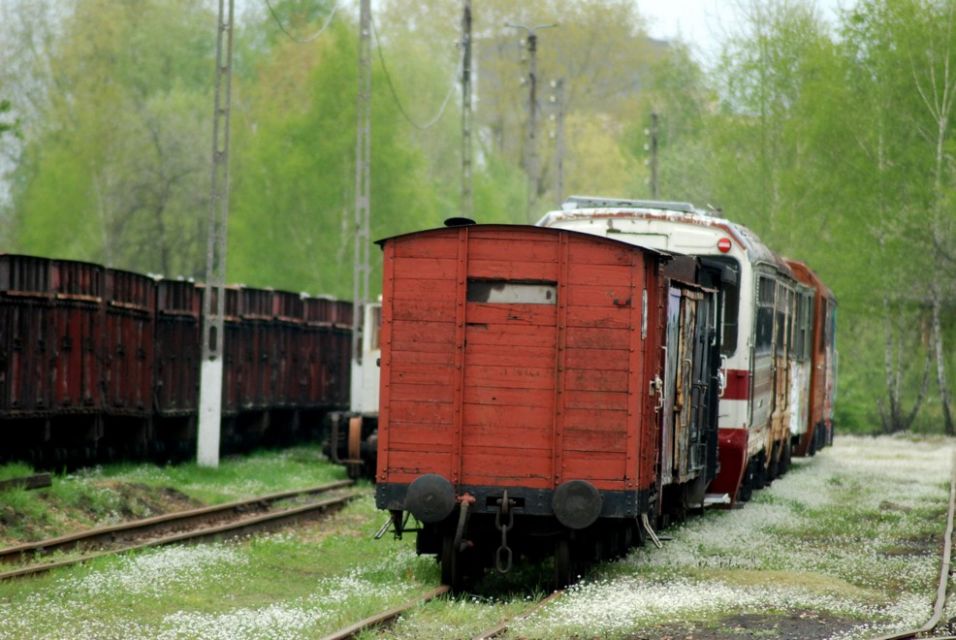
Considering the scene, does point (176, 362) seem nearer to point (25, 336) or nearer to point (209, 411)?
point (209, 411)

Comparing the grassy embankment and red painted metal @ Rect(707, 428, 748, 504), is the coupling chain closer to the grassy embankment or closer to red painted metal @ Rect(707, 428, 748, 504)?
the grassy embankment

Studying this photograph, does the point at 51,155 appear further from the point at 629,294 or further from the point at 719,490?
the point at 629,294

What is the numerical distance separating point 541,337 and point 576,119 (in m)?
61.5

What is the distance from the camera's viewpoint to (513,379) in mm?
13336

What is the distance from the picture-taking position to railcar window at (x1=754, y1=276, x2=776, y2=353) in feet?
63.0

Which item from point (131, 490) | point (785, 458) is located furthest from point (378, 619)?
point (785, 458)

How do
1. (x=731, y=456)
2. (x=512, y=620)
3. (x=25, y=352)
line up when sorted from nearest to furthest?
(x=512, y=620), (x=731, y=456), (x=25, y=352)

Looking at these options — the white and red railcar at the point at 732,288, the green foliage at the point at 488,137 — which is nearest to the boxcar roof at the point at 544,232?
the white and red railcar at the point at 732,288

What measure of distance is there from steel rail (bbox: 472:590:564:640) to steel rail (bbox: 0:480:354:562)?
4789 millimetres

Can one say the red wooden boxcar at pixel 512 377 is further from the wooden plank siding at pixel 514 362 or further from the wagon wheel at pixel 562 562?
the wagon wheel at pixel 562 562

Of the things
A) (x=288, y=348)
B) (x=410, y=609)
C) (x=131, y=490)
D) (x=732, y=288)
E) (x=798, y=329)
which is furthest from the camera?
(x=288, y=348)

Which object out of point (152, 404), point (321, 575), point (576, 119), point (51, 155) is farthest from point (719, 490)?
point (576, 119)

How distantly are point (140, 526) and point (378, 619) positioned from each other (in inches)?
261

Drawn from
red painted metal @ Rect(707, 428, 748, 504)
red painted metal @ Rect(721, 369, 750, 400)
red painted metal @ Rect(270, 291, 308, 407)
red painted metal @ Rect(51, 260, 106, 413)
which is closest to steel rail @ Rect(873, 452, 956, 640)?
red painted metal @ Rect(707, 428, 748, 504)
